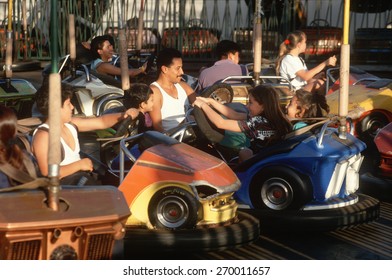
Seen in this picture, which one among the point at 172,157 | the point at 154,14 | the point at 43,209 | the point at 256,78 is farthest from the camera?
the point at 154,14

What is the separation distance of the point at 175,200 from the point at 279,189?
0.92 m

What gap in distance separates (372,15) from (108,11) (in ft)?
14.9

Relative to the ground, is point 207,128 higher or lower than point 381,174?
higher

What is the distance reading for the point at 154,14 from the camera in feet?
58.1

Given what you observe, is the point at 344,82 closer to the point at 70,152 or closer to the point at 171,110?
the point at 171,110

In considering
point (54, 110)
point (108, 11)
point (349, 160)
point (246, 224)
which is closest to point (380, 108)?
point (349, 160)

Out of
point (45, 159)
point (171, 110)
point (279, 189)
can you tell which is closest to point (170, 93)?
point (171, 110)

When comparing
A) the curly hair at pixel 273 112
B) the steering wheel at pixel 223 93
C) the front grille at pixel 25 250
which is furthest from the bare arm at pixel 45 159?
the steering wheel at pixel 223 93

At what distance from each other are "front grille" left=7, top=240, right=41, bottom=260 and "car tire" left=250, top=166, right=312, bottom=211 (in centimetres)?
262

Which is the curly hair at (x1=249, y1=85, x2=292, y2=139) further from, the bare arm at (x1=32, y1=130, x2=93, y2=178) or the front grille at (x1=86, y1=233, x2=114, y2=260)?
the front grille at (x1=86, y1=233, x2=114, y2=260)

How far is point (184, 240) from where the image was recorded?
5.70 meters

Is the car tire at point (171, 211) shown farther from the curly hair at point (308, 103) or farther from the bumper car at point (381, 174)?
the bumper car at point (381, 174)

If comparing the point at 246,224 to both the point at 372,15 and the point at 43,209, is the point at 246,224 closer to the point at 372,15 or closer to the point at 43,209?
the point at 43,209

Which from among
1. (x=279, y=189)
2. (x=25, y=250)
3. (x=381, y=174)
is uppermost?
(x=25, y=250)
